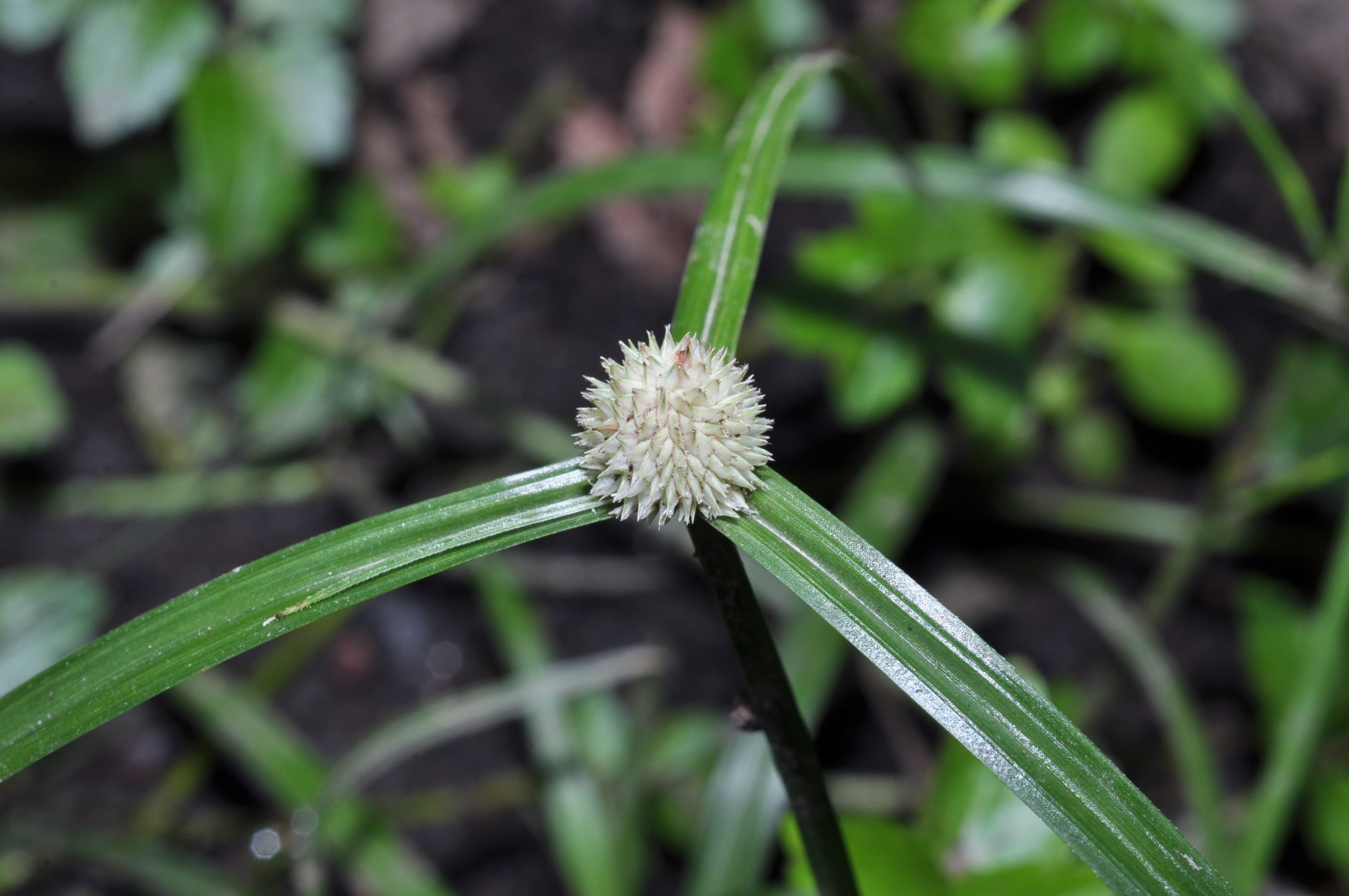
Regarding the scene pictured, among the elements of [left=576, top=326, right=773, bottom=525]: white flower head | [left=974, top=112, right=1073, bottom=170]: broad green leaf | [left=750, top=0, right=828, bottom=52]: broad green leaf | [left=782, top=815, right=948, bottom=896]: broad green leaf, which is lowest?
[left=782, top=815, right=948, bottom=896]: broad green leaf

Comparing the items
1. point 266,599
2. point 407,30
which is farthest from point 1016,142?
point 266,599

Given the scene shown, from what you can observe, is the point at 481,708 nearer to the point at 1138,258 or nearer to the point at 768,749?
the point at 768,749

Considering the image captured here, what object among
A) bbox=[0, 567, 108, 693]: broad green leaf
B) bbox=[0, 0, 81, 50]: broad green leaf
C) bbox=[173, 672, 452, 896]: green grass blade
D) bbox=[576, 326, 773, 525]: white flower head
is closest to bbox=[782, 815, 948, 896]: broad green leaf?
bbox=[576, 326, 773, 525]: white flower head

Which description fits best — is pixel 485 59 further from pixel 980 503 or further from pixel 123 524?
pixel 980 503

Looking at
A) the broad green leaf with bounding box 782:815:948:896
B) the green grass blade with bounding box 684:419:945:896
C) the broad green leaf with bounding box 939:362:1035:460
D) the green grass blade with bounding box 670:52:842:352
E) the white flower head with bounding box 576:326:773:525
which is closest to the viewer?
the white flower head with bounding box 576:326:773:525

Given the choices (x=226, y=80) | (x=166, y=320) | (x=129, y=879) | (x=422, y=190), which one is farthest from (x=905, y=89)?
(x=129, y=879)

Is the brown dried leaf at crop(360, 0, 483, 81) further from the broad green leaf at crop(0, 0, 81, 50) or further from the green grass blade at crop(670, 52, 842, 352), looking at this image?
the green grass blade at crop(670, 52, 842, 352)
